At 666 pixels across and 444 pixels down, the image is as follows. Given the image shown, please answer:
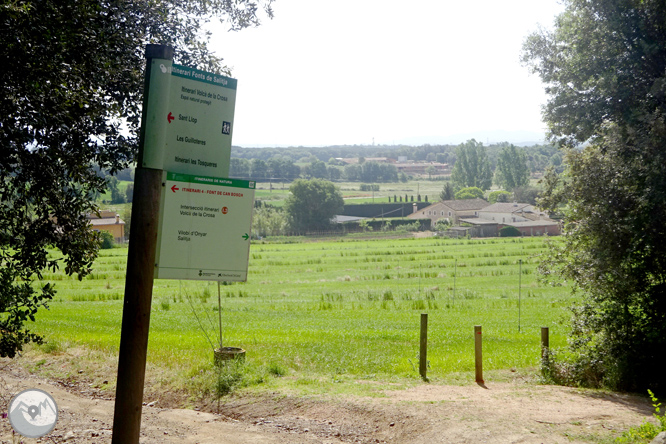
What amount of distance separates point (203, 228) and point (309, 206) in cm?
11596

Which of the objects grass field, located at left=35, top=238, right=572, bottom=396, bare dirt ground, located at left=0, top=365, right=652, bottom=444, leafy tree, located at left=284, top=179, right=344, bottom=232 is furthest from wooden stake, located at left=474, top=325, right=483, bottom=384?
leafy tree, located at left=284, top=179, right=344, bottom=232

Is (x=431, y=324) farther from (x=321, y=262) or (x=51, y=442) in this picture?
(x=321, y=262)

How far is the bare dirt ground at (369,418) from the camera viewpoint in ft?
24.7

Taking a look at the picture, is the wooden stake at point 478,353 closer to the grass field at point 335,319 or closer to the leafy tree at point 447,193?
the grass field at point 335,319

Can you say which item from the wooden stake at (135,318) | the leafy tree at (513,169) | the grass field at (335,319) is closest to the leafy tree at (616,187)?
the grass field at (335,319)

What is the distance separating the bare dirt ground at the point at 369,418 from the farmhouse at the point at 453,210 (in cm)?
10530

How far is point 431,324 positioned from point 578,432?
42.0 feet

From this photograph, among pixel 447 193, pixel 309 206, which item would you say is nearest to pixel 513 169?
pixel 447 193

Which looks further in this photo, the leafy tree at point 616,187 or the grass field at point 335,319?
the grass field at point 335,319

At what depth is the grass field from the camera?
42.1 feet

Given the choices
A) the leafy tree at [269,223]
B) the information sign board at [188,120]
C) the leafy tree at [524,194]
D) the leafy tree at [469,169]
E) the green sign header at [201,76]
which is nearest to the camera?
the information sign board at [188,120]

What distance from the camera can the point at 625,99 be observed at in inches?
459

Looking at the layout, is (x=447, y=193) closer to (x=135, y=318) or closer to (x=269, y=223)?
(x=269, y=223)

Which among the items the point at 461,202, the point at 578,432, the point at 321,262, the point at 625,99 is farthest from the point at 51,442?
the point at 461,202
